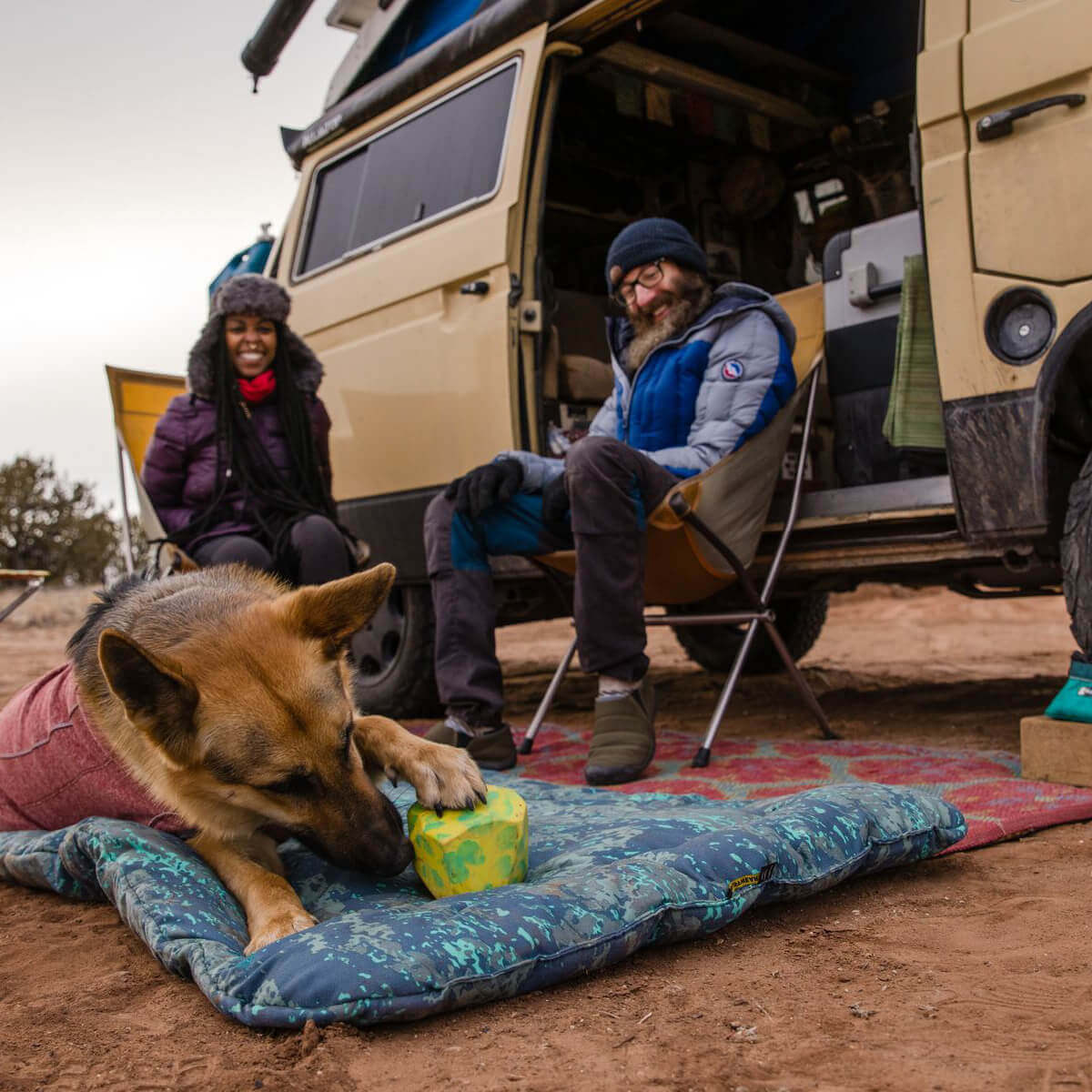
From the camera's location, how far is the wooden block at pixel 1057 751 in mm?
2795

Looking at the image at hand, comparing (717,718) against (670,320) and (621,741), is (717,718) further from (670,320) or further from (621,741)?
(670,320)

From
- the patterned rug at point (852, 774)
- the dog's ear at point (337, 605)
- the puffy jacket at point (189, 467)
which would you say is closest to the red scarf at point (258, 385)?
the puffy jacket at point (189, 467)

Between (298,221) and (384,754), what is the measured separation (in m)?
3.69

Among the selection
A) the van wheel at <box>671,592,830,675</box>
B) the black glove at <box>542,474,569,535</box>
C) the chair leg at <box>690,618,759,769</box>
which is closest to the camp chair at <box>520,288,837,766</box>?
the chair leg at <box>690,618,759,769</box>

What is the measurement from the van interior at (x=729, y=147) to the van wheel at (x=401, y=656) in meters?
1.02

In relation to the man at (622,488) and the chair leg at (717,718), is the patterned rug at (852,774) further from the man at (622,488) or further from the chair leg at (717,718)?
the man at (622,488)

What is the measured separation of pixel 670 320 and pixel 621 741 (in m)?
1.50

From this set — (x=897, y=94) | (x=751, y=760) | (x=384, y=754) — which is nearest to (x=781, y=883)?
(x=384, y=754)

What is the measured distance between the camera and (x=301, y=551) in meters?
4.06

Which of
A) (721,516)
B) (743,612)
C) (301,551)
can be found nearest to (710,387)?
(721,516)

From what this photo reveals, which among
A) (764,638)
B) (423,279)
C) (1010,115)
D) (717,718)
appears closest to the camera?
(1010,115)

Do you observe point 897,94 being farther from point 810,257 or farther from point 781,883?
point 781,883

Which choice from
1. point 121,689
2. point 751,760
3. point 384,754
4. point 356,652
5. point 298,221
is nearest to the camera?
point 121,689

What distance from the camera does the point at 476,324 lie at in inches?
167
